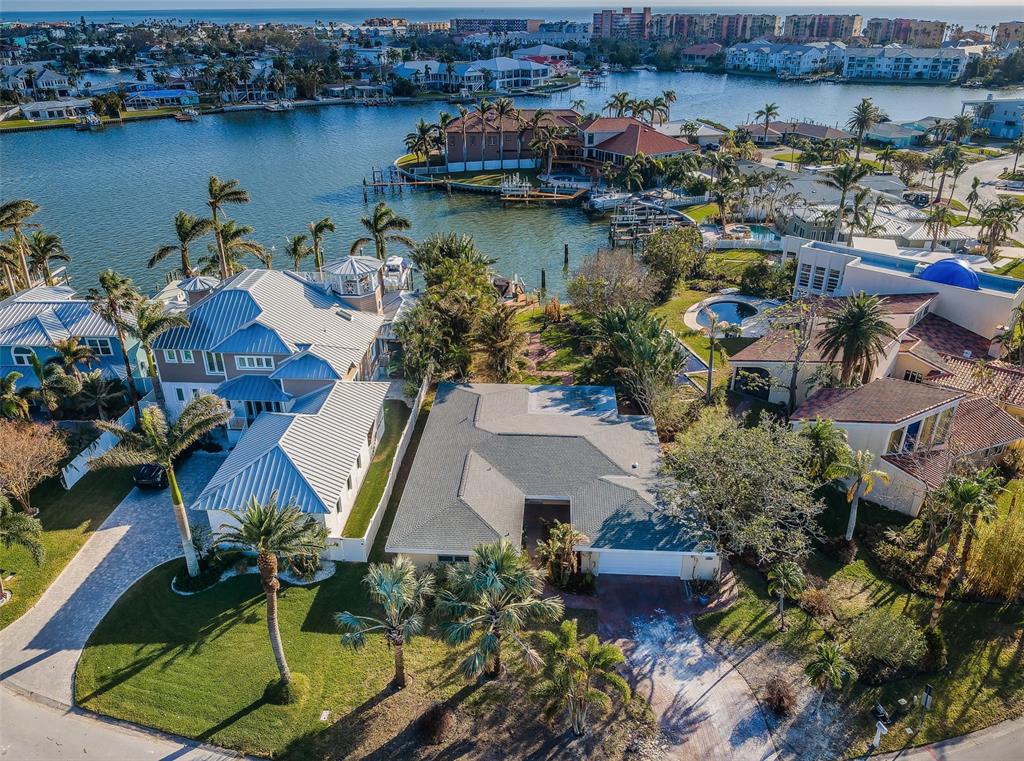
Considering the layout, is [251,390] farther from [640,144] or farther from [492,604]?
[640,144]

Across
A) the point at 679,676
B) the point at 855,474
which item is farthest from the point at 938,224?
the point at 679,676

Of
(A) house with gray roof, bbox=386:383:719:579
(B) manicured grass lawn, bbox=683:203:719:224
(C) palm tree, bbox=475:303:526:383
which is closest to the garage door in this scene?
(A) house with gray roof, bbox=386:383:719:579

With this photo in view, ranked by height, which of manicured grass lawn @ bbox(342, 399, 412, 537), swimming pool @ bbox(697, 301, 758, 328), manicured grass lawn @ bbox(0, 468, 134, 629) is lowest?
manicured grass lawn @ bbox(0, 468, 134, 629)

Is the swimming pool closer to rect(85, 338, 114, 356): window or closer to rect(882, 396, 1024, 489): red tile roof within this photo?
rect(882, 396, 1024, 489): red tile roof

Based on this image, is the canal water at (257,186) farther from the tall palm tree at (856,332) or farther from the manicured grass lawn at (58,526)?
the manicured grass lawn at (58,526)

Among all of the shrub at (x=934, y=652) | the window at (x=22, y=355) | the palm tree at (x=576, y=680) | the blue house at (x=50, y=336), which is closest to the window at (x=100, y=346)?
the blue house at (x=50, y=336)

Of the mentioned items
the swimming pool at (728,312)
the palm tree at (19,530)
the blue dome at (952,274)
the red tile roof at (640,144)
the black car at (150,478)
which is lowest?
the black car at (150,478)
